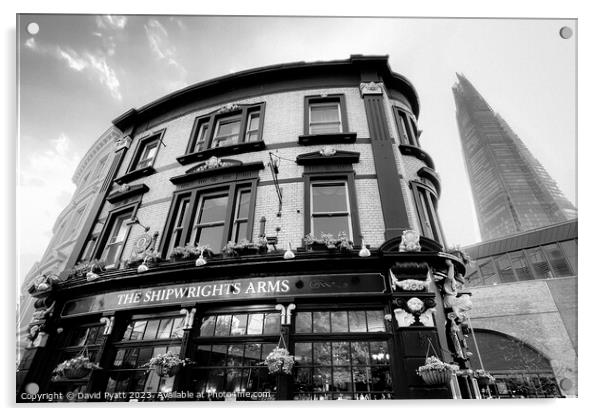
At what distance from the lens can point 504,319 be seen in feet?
35.5

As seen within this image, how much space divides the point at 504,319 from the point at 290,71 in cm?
1214

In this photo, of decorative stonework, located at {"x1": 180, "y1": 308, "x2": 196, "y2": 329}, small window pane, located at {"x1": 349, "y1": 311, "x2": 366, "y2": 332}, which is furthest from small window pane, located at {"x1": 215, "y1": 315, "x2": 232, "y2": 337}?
small window pane, located at {"x1": 349, "y1": 311, "x2": 366, "y2": 332}

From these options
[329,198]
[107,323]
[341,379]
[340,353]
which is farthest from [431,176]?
[107,323]

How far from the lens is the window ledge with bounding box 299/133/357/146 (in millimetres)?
7703

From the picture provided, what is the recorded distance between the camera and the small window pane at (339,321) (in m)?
5.22

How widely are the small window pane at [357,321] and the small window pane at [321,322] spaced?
428mm

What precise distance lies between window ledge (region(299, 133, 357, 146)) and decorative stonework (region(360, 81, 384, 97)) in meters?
1.79

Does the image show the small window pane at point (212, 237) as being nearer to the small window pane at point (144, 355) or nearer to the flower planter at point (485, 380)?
the small window pane at point (144, 355)

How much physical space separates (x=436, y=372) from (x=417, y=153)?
5834 millimetres

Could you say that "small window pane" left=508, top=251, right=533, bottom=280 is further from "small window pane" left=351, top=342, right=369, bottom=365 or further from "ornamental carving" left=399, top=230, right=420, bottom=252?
"small window pane" left=351, top=342, right=369, bottom=365

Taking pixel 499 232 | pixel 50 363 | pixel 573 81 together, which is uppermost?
pixel 499 232
